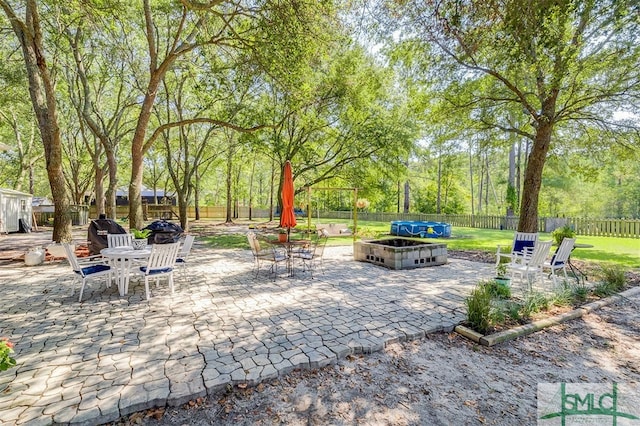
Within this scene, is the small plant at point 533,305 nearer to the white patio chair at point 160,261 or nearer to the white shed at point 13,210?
the white patio chair at point 160,261

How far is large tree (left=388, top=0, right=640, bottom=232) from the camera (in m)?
5.27

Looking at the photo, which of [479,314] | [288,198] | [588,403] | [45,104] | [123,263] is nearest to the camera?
[588,403]

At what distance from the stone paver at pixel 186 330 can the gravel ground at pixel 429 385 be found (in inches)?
6.7

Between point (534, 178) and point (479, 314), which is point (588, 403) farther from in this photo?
point (534, 178)

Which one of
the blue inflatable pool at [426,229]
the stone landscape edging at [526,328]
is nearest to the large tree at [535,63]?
the stone landscape edging at [526,328]

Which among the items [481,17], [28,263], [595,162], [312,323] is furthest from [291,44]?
[595,162]

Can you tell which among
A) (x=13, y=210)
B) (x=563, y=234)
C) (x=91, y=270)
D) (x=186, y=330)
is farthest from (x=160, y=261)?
(x=13, y=210)

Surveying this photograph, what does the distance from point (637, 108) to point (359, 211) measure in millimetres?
24605

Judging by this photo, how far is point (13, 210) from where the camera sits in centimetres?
1694

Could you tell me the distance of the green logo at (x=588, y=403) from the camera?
2527 mm

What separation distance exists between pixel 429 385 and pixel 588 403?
1.37 metres

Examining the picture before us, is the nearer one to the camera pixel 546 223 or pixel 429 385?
pixel 429 385

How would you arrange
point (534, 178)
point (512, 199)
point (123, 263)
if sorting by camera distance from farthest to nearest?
point (512, 199) → point (534, 178) → point (123, 263)

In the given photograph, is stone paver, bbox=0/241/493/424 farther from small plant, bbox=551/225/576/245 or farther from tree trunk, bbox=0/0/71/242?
tree trunk, bbox=0/0/71/242
